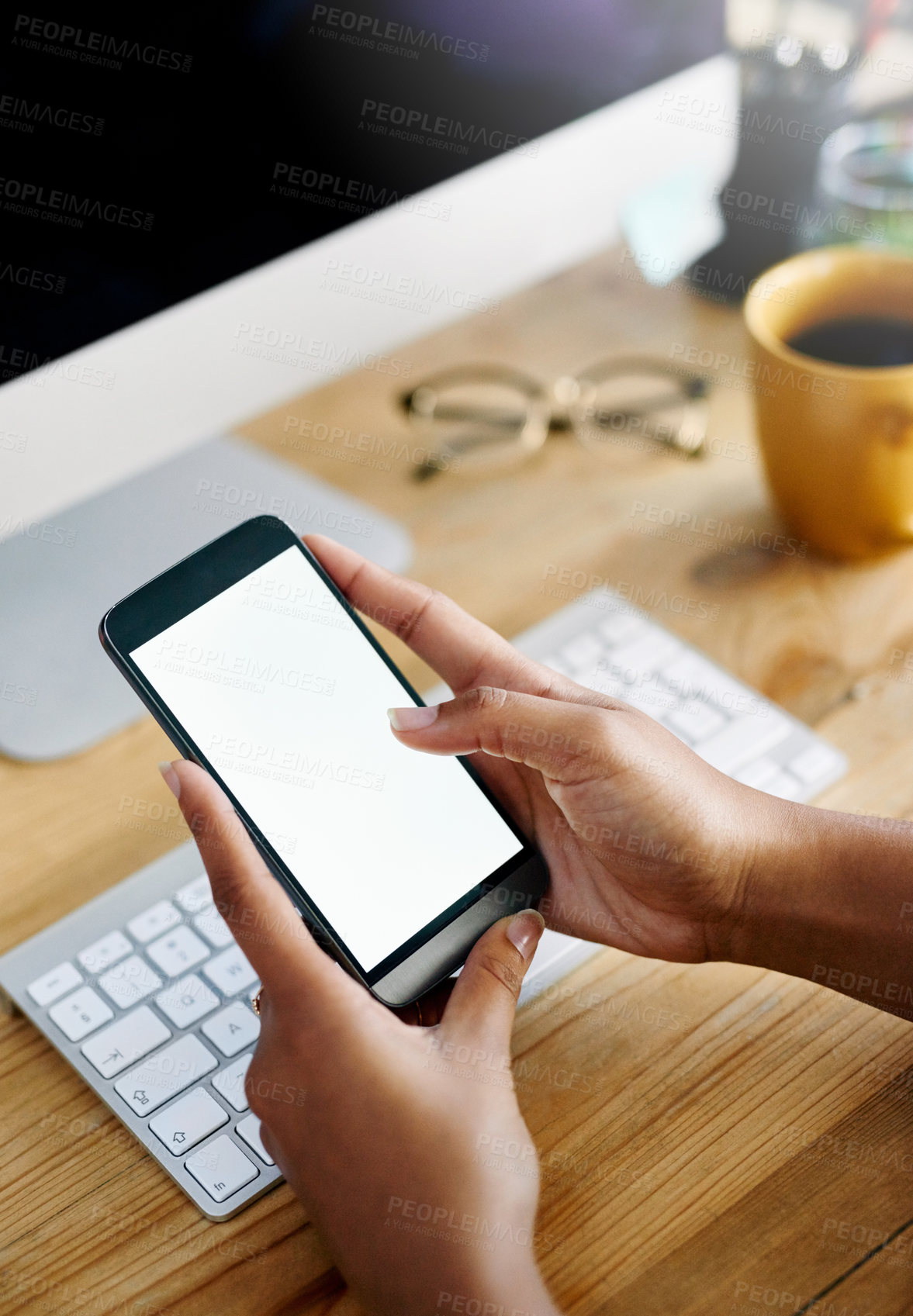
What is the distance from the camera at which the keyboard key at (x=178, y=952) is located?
50cm

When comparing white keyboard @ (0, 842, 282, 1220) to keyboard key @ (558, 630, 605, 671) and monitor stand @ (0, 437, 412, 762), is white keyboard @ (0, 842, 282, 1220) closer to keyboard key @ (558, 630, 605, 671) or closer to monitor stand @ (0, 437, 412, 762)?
monitor stand @ (0, 437, 412, 762)

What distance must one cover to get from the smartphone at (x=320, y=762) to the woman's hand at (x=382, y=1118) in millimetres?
36

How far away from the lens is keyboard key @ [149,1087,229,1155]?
0.45m

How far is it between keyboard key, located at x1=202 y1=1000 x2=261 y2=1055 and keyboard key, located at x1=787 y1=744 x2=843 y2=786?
0.29 m

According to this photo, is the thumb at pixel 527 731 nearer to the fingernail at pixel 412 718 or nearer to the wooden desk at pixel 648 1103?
the fingernail at pixel 412 718

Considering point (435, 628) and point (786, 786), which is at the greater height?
point (435, 628)

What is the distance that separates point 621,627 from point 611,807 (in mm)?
174

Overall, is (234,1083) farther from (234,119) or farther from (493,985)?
(234,119)

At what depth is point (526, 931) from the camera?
472mm

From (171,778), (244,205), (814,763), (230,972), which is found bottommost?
(814,763)

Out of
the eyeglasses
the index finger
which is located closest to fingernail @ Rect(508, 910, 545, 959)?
the index finger

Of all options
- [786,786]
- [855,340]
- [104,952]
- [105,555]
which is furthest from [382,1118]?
[855,340]

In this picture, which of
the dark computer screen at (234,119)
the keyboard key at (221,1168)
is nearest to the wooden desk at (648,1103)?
the keyboard key at (221,1168)

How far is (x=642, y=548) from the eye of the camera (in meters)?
0.72
